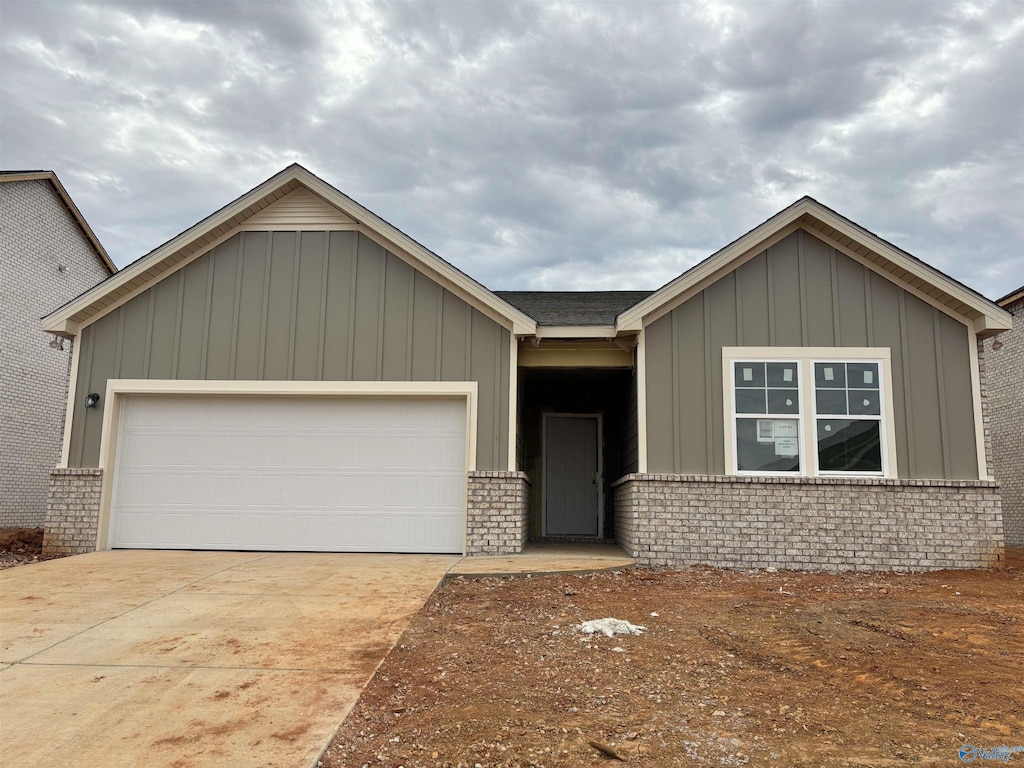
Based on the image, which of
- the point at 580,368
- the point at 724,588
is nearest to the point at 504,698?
the point at 724,588

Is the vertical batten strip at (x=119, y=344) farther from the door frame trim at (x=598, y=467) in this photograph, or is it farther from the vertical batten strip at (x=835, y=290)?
the vertical batten strip at (x=835, y=290)

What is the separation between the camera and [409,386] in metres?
9.27

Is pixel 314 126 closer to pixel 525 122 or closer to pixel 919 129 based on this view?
pixel 525 122

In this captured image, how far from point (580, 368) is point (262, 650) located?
641 cm

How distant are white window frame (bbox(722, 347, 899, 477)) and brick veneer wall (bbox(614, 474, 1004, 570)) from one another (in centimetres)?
18

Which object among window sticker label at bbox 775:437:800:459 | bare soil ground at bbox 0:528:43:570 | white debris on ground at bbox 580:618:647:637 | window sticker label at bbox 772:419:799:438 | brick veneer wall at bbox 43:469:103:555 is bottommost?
bare soil ground at bbox 0:528:43:570

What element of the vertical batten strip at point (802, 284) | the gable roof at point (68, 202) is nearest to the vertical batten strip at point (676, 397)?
the vertical batten strip at point (802, 284)

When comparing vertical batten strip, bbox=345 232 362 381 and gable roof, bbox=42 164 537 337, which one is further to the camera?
vertical batten strip, bbox=345 232 362 381

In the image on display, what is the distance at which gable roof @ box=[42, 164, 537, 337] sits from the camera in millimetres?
9219

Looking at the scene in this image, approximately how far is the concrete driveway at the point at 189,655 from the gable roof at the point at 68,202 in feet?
29.0

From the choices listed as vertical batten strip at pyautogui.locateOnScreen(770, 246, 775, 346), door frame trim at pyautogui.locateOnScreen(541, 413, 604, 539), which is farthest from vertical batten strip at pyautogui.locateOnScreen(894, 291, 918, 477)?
door frame trim at pyautogui.locateOnScreen(541, 413, 604, 539)

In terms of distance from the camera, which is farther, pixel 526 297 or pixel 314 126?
pixel 314 126

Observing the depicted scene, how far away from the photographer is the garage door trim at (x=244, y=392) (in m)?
9.24

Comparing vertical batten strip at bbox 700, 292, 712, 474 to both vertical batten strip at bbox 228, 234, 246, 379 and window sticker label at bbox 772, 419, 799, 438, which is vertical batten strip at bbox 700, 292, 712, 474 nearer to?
window sticker label at bbox 772, 419, 799, 438
